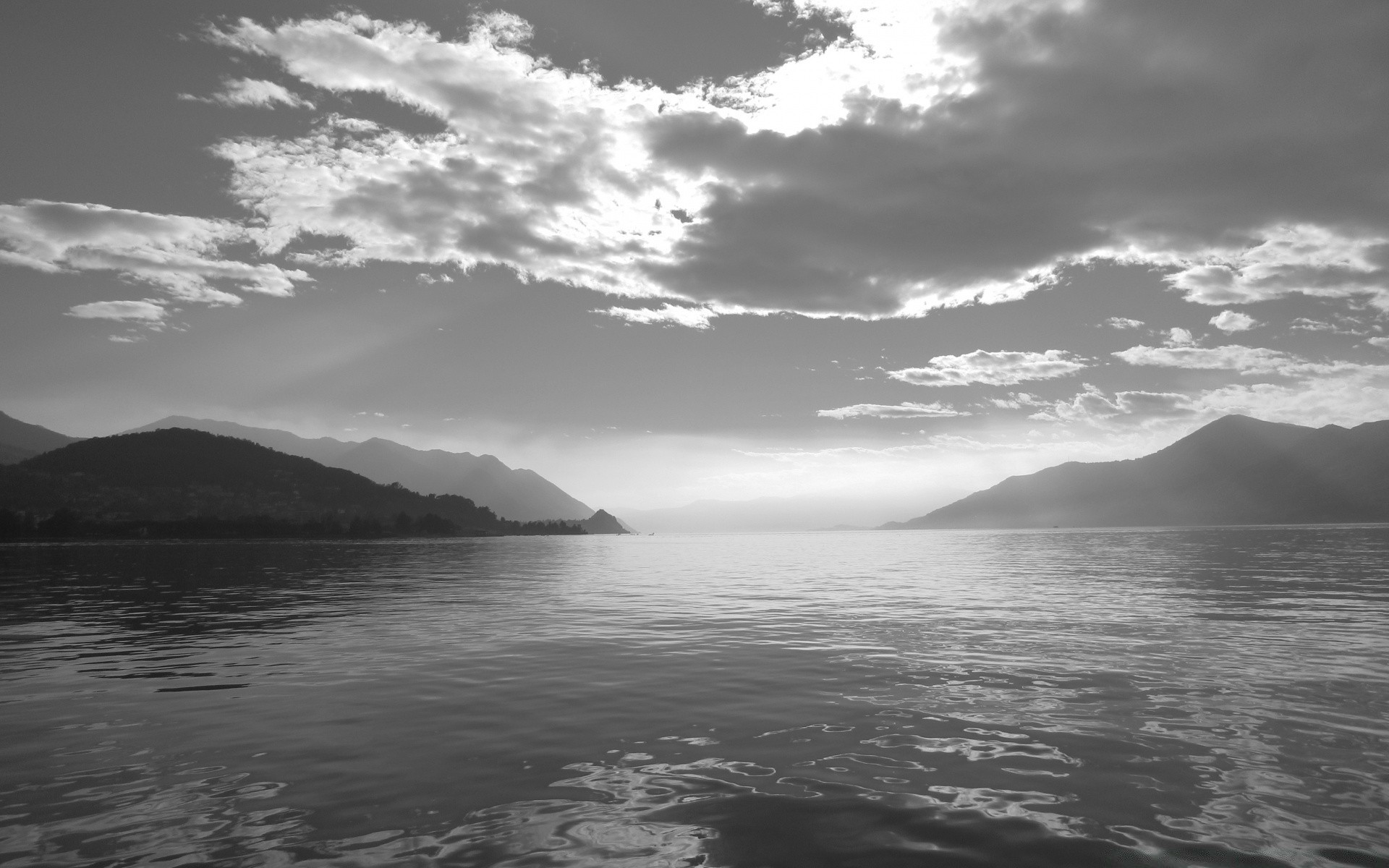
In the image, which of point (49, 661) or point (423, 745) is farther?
point (49, 661)

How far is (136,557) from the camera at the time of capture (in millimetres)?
119875

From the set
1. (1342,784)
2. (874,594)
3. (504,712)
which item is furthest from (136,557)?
(1342,784)

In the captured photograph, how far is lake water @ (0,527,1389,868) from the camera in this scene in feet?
33.0

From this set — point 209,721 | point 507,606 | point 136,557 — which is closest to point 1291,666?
point 209,721

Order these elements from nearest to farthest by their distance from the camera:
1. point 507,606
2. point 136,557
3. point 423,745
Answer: point 423,745, point 507,606, point 136,557

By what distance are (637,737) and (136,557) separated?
470ft

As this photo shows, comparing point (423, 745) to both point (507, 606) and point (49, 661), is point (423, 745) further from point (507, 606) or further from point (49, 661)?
point (507, 606)

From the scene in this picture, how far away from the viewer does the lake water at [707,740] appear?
33.0 ft

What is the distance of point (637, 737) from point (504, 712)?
4370mm

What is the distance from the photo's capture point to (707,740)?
50.1ft

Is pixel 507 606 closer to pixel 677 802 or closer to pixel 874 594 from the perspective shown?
pixel 874 594

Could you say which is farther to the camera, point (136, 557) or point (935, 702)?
point (136, 557)

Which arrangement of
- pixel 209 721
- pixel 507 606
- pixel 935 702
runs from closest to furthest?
pixel 209 721
pixel 935 702
pixel 507 606

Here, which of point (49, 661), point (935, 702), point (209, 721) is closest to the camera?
point (209, 721)
